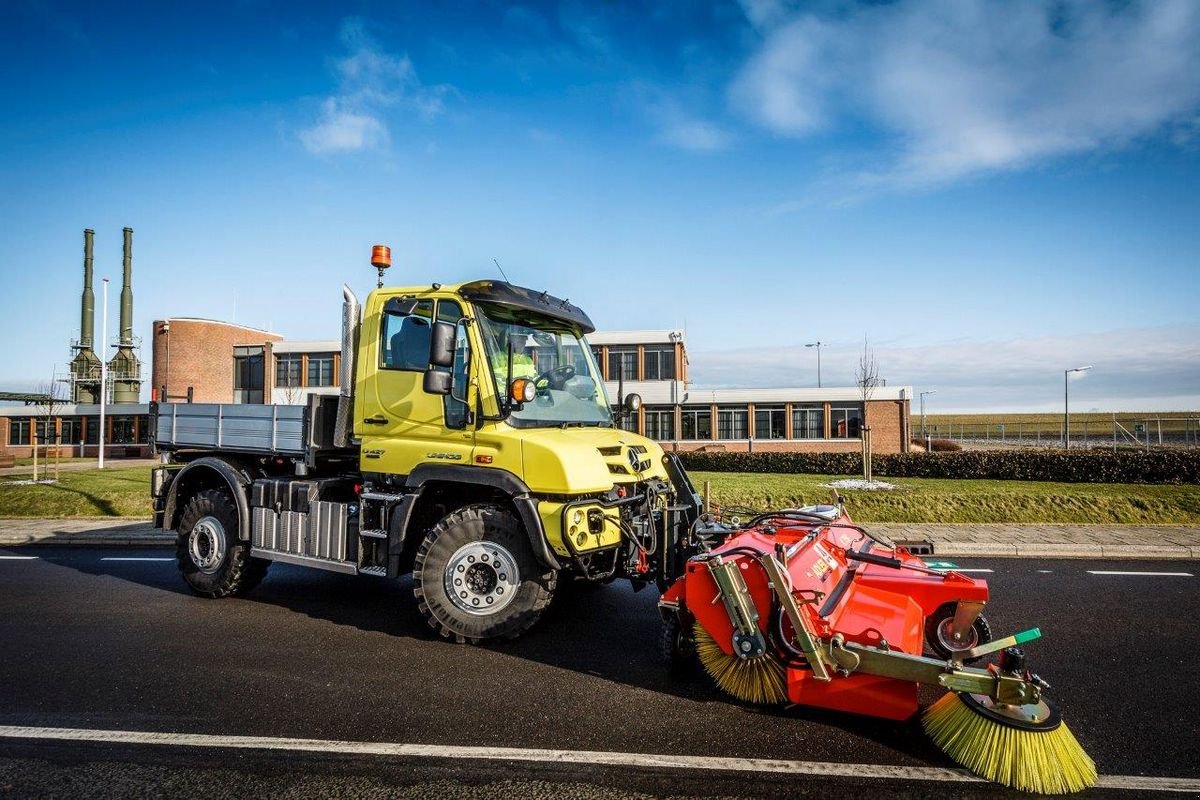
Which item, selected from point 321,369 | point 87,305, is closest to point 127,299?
point 87,305

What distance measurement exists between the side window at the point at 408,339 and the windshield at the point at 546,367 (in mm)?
→ 516

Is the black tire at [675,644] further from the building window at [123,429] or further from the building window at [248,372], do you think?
the building window at [123,429]

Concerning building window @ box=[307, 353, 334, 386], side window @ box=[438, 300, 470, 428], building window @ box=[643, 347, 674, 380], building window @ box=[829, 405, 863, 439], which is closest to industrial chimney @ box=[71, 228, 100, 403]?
building window @ box=[307, 353, 334, 386]

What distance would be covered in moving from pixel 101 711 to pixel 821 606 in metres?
4.30

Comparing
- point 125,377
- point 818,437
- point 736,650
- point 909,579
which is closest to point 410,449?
point 736,650

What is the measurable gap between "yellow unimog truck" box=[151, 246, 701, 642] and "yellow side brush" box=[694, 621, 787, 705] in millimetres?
1149

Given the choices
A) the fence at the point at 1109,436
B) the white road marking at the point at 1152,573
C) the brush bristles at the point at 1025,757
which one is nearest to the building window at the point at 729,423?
the fence at the point at 1109,436

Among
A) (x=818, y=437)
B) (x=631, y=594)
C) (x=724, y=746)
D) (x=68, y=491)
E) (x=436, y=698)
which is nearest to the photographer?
(x=724, y=746)

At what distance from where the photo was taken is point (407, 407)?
18.9 feet

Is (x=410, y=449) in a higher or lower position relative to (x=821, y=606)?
higher

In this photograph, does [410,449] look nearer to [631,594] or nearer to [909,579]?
[631,594]

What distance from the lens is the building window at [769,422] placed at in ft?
122

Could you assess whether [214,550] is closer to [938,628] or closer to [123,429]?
[938,628]

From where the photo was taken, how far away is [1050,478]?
59.0 ft
